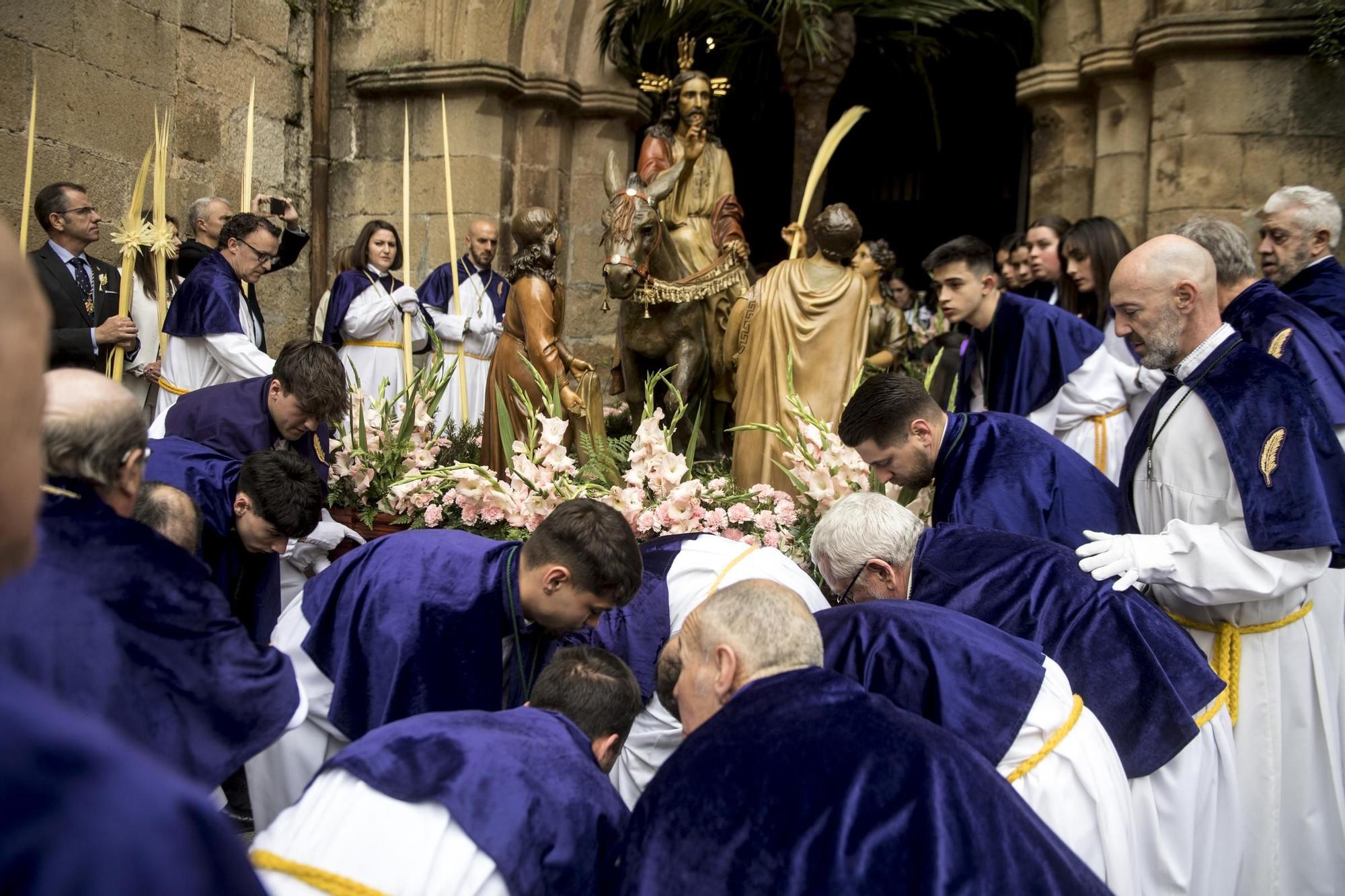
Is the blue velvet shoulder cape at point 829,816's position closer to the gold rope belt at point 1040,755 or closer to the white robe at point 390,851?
the white robe at point 390,851

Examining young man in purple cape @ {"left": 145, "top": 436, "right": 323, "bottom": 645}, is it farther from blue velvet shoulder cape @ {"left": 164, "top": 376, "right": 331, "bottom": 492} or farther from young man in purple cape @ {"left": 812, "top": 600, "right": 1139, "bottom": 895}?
young man in purple cape @ {"left": 812, "top": 600, "right": 1139, "bottom": 895}

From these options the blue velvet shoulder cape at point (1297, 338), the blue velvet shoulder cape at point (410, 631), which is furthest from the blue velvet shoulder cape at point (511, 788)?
the blue velvet shoulder cape at point (1297, 338)

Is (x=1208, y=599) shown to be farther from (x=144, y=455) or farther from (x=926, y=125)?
(x=926, y=125)

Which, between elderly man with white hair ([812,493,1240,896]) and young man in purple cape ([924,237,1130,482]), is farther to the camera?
young man in purple cape ([924,237,1130,482])

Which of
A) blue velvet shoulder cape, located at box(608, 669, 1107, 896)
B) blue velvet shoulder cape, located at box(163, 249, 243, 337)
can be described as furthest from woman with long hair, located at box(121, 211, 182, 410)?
blue velvet shoulder cape, located at box(608, 669, 1107, 896)

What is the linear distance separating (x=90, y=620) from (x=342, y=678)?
3.63 ft

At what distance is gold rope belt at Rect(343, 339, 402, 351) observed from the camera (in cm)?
805

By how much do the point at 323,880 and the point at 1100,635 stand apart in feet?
6.60

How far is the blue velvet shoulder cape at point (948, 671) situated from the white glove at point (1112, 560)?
59 centimetres

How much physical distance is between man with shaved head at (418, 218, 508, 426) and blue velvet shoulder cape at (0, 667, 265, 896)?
7492 mm

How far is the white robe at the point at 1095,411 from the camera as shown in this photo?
5410 millimetres

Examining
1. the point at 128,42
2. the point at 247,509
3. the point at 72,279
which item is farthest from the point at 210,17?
the point at 247,509

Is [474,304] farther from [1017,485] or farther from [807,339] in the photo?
[1017,485]

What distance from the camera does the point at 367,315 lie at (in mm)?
7781
